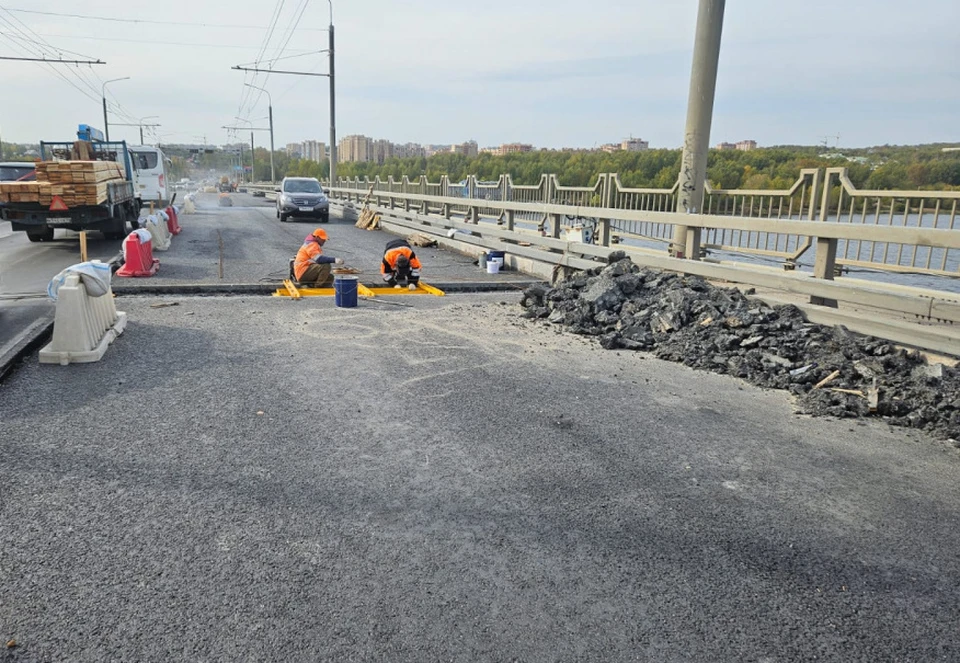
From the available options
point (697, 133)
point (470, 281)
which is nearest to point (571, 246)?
point (470, 281)

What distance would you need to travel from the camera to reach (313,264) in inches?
417

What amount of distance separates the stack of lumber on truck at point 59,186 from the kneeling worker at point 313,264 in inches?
277

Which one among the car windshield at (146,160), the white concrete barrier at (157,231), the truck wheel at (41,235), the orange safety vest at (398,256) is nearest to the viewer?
the orange safety vest at (398,256)

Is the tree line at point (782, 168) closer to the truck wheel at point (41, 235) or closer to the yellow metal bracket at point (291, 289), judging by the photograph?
the yellow metal bracket at point (291, 289)

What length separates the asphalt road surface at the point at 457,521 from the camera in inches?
103

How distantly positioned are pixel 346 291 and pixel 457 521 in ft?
20.2

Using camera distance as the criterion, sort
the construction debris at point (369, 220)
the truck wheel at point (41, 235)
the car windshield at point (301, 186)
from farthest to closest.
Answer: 1. the car windshield at point (301, 186)
2. the construction debris at point (369, 220)
3. the truck wheel at point (41, 235)

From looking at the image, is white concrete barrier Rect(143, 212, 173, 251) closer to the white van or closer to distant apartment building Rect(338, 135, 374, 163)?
the white van

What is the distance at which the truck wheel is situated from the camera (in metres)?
16.9

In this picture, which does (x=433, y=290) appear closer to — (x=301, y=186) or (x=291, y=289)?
(x=291, y=289)

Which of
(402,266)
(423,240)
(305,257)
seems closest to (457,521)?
(402,266)

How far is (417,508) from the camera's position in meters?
3.62

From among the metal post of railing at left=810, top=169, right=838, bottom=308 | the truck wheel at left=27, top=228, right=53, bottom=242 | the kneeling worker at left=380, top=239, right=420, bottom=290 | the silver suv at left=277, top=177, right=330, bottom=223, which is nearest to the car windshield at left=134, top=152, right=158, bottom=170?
the silver suv at left=277, top=177, right=330, bottom=223

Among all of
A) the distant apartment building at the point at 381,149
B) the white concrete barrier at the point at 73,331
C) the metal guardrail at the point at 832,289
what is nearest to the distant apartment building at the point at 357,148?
the distant apartment building at the point at 381,149
